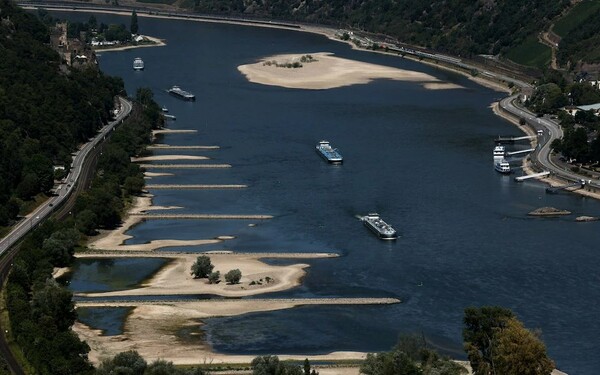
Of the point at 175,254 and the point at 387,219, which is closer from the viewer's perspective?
the point at 175,254

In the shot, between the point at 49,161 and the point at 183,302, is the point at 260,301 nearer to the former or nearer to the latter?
the point at 183,302

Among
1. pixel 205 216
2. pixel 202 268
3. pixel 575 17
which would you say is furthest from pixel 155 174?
pixel 575 17

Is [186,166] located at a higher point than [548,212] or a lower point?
lower

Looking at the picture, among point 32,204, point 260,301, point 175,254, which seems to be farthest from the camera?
point 32,204

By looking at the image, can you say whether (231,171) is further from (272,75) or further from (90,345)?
(272,75)

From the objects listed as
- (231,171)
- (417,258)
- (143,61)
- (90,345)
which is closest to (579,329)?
(417,258)

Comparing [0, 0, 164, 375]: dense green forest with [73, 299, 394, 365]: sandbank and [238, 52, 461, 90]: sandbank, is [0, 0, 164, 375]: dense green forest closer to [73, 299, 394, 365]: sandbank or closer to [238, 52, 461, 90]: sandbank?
[73, 299, 394, 365]: sandbank

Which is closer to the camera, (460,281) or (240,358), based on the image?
(240,358)

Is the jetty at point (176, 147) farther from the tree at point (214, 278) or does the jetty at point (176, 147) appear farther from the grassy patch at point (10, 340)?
the grassy patch at point (10, 340)
